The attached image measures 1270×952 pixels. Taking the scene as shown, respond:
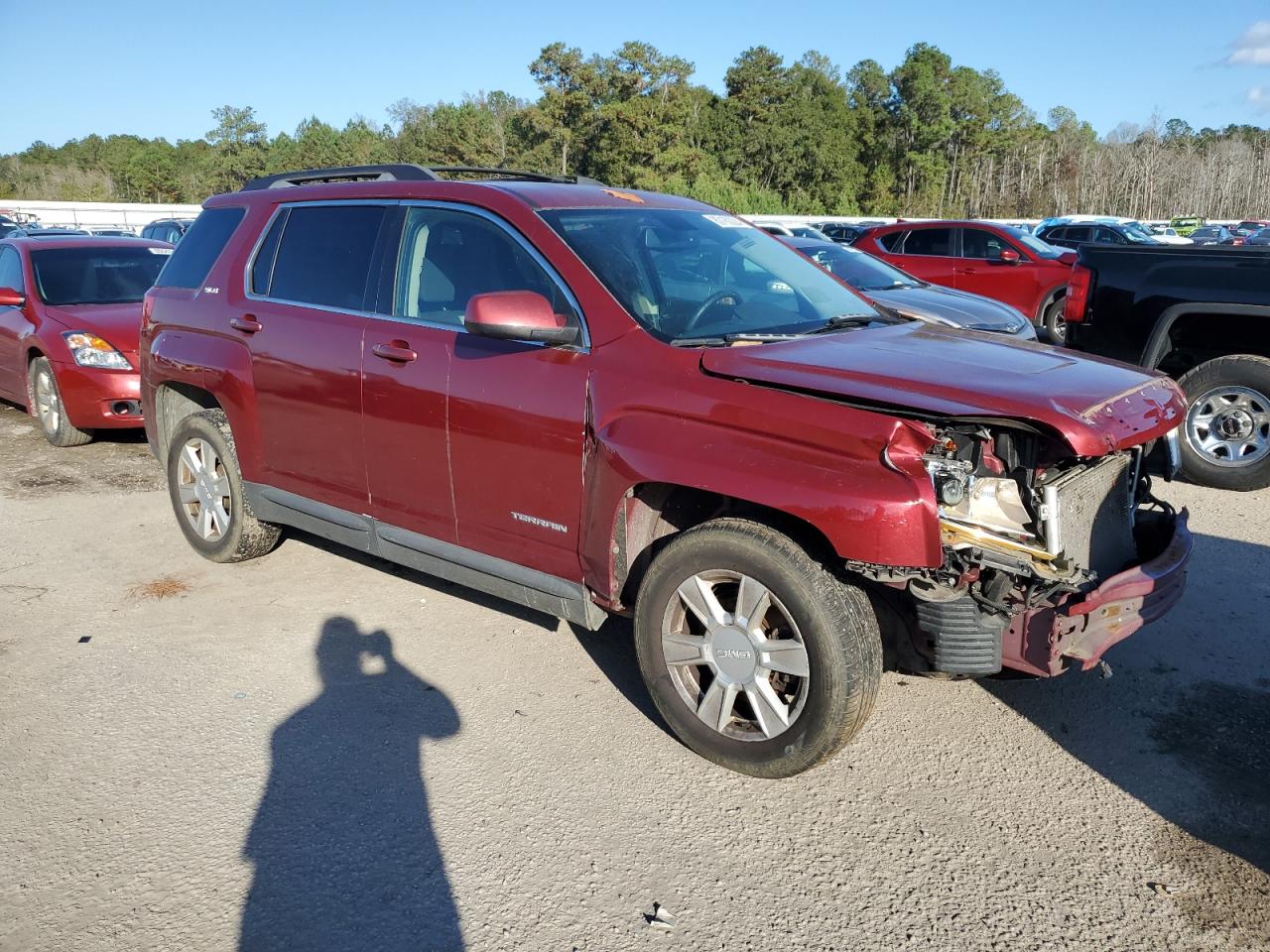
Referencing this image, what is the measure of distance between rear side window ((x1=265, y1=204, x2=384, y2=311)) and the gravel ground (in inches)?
61.2

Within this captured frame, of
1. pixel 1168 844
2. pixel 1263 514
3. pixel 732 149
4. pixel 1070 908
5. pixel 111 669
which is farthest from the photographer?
pixel 732 149

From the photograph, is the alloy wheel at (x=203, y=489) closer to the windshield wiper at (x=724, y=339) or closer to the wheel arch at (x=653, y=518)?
the wheel arch at (x=653, y=518)

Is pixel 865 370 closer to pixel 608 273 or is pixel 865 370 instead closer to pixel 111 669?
pixel 608 273

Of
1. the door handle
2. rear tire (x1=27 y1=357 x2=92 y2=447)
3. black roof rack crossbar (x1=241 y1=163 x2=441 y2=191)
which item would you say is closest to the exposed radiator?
the door handle

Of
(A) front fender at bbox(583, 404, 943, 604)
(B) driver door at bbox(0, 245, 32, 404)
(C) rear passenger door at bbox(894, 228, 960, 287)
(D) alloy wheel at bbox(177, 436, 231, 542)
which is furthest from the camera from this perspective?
(C) rear passenger door at bbox(894, 228, 960, 287)

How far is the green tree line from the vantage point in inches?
2549

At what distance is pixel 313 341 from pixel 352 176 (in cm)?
102

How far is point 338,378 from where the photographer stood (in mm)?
4332

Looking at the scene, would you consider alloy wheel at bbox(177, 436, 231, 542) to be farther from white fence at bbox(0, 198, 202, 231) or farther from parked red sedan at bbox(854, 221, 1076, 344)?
white fence at bbox(0, 198, 202, 231)

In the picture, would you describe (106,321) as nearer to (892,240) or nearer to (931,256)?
(931,256)

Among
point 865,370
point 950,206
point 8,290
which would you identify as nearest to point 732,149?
point 950,206

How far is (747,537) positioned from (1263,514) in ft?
15.6

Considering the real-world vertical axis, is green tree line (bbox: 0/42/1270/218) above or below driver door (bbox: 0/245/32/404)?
above

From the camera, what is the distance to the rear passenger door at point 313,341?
4.36 meters
